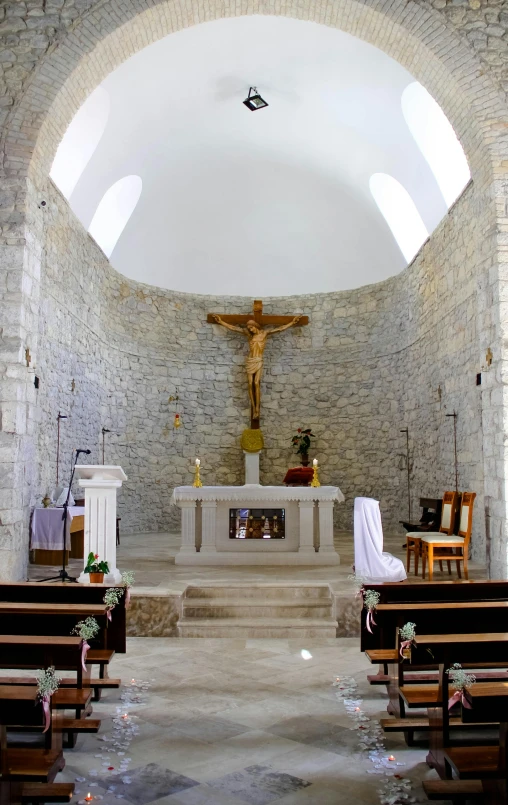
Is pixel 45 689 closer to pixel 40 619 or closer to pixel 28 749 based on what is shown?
pixel 28 749

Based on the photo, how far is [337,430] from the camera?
13.1 metres

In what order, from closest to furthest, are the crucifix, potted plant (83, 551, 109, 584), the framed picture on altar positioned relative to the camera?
potted plant (83, 551, 109, 584)
the framed picture on altar
the crucifix

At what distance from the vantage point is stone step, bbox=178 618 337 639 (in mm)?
6262

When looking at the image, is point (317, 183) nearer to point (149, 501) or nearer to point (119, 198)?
point (119, 198)

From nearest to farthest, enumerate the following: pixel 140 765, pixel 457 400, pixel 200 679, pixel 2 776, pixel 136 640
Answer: pixel 2 776
pixel 140 765
pixel 200 679
pixel 136 640
pixel 457 400

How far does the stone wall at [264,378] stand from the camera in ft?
31.9

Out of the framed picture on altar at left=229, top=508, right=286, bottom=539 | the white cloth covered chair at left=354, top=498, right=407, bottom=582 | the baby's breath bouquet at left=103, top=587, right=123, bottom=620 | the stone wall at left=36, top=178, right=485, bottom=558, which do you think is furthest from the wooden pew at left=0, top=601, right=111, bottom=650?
the stone wall at left=36, top=178, right=485, bottom=558

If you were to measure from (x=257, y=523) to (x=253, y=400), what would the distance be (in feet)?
15.5

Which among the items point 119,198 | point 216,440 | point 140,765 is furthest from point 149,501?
point 140,765

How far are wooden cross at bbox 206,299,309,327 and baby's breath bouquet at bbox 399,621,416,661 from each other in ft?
32.3

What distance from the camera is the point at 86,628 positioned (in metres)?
3.88

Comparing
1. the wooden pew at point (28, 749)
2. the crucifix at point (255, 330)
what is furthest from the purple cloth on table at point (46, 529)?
the crucifix at point (255, 330)

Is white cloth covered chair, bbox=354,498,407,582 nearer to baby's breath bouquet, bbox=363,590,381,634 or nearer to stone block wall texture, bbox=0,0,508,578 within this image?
stone block wall texture, bbox=0,0,508,578

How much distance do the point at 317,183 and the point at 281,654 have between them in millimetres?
9236
